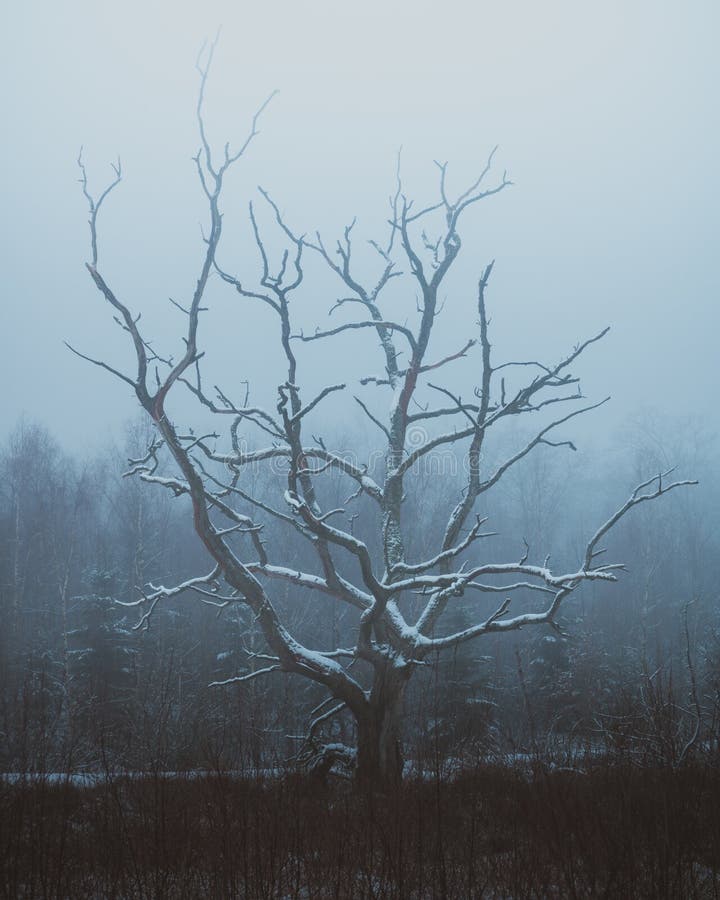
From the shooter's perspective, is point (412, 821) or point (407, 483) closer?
point (412, 821)

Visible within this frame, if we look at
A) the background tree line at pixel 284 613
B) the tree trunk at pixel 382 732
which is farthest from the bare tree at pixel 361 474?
the background tree line at pixel 284 613

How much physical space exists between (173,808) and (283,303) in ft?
19.1

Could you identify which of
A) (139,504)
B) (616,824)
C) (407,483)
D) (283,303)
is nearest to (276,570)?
(283,303)

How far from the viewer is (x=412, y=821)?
569 centimetres

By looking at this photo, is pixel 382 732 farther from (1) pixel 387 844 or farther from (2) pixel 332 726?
(1) pixel 387 844

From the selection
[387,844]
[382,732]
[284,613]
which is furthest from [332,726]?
[387,844]

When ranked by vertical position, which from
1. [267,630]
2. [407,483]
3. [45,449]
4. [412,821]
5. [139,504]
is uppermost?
[45,449]

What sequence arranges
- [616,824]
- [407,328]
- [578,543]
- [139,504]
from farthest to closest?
[578,543] → [139,504] → [407,328] → [616,824]

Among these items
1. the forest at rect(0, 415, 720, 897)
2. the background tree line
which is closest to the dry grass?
the forest at rect(0, 415, 720, 897)

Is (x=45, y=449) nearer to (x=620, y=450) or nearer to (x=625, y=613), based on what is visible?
(x=625, y=613)

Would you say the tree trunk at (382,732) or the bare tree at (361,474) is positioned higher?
the bare tree at (361,474)

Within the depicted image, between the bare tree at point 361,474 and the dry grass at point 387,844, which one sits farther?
the bare tree at point 361,474

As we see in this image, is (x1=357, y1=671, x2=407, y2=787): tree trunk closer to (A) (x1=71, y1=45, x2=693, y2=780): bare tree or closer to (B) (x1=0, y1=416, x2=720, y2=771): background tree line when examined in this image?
(A) (x1=71, y1=45, x2=693, y2=780): bare tree

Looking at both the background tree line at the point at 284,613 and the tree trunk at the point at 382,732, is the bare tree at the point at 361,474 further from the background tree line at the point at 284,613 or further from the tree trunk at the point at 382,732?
the background tree line at the point at 284,613
